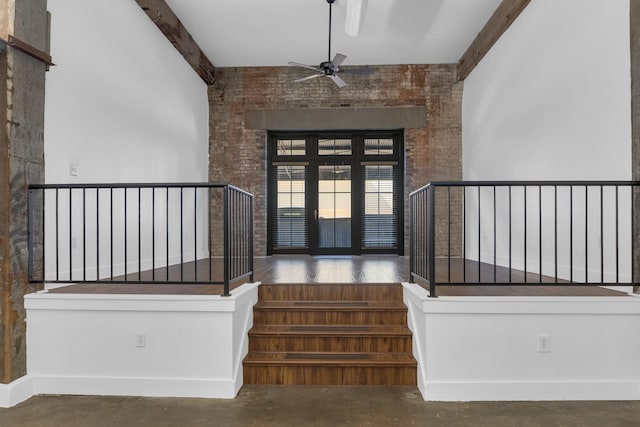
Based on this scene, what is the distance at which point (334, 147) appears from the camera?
763cm

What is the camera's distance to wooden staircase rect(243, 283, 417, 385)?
10.1 ft

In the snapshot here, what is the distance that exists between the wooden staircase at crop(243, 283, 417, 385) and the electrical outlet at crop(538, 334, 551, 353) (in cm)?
86

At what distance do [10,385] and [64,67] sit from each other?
98.4 inches

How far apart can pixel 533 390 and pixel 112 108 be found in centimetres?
449

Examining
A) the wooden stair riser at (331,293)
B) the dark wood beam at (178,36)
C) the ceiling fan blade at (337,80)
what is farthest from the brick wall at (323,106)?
the wooden stair riser at (331,293)

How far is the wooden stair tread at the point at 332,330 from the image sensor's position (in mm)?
3260

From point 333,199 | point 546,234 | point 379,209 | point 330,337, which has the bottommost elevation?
point 330,337

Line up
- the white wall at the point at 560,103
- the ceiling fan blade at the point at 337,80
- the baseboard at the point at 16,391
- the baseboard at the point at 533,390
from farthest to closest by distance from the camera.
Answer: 1. the ceiling fan blade at the point at 337,80
2. the white wall at the point at 560,103
3. the baseboard at the point at 533,390
4. the baseboard at the point at 16,391

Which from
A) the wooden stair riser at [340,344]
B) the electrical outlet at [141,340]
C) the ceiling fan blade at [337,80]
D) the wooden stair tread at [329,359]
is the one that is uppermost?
the ceiling fan blade at [337,80]

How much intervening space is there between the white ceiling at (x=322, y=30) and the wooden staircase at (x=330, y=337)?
12.0ft

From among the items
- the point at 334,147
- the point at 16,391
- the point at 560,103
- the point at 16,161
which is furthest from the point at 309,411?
the point at 334,147

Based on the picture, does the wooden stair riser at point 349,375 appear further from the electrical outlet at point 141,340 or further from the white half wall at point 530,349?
the electrical outlet at point 141,340

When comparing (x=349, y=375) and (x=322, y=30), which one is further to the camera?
(x=322, y=30)

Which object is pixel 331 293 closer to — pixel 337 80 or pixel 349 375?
pixel 349 375
